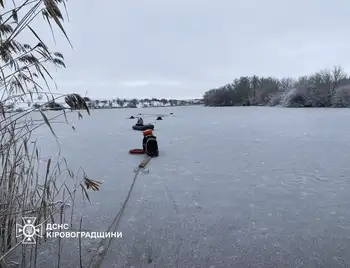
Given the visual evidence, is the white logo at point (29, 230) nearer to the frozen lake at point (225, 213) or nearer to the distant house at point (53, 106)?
the frozen lake at point (225, 213)

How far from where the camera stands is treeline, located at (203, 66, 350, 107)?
38781 mm

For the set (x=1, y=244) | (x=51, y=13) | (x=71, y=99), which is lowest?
(x=1, y=244)

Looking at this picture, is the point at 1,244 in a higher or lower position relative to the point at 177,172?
higher

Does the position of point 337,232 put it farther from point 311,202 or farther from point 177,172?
point 177,172

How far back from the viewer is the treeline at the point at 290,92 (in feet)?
127

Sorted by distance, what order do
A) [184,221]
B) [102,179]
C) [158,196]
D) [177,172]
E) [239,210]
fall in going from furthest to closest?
[177,172] < [102,179] < [158,196] < [239,210] < [184,221]

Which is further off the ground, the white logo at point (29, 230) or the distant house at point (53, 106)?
the distant house at point (53, 106)

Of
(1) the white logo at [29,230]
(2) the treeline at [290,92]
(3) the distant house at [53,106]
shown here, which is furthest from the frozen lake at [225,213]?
(2) the treeline at [290,92]

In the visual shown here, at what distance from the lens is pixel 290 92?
4197 centimetres

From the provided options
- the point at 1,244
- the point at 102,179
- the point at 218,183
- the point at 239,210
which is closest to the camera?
the point at 1,244

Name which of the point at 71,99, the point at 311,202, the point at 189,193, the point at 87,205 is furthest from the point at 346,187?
the point at 71,99

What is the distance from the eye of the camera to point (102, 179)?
4.78 metres

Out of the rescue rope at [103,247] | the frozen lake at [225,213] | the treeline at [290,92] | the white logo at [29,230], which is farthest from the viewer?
the treeline at [290,92]

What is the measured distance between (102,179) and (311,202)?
3.36m
